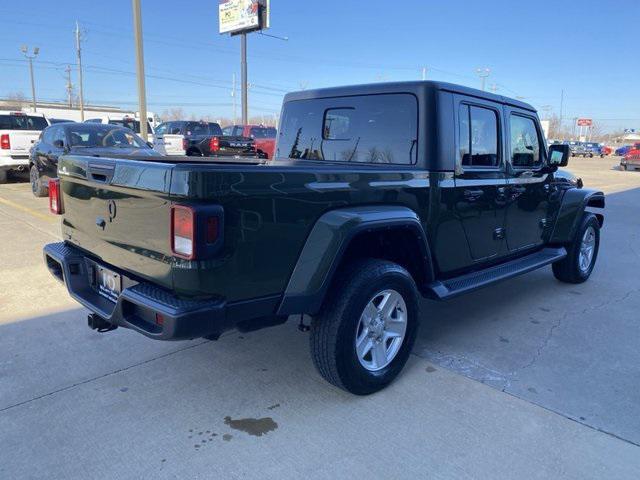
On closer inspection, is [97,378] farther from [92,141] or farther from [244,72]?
[244,72]

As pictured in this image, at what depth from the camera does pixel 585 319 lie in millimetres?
4496

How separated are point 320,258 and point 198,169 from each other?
2.65 feet

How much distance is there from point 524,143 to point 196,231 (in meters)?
3.46

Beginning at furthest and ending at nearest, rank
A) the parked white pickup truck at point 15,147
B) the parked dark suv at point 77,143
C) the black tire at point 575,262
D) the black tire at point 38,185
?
the parked white pickup truck at point 15,147 → the black tire at point 38,185 → the parked dark suv at point 77,143 → the black tire at point 575,262

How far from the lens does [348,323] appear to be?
2891 millimetres

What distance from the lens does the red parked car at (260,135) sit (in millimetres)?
17203

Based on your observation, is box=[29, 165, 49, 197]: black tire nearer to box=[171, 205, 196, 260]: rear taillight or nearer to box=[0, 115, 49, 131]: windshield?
box=[0, 115, 49, 131]: windshield

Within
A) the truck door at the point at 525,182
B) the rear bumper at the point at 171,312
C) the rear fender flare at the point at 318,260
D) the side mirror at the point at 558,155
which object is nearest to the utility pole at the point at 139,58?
the truck door at the point at 525,182

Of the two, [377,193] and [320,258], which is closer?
[320,258]

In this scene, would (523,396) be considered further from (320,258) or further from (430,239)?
(320,258)

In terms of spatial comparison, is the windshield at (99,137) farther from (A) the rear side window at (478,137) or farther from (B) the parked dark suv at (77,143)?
(A) the rear side window at (478,137)

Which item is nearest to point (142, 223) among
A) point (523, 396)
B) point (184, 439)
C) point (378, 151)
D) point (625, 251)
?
point (184, 439)

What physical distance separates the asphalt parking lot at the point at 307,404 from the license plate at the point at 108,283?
1.99 feet

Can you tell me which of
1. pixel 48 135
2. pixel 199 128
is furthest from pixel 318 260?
pixel 199 128
